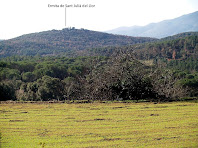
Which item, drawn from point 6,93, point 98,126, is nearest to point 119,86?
point 98,126

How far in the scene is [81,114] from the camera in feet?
37.0

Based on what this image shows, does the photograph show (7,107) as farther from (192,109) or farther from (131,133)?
(192,109)

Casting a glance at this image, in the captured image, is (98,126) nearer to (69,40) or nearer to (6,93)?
(6,93)

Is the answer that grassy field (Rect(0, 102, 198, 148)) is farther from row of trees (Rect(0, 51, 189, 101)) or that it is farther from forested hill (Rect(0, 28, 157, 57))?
forested hill (Rect(0, 28, 157, 57))

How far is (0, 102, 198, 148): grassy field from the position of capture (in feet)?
24.3

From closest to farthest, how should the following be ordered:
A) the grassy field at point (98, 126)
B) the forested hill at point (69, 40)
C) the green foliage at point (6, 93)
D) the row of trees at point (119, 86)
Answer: the grassy field at point (98, 126), the row of trees at point (119, 86), the green foliage at point (6, 93), the forested hill at point (69, 40)

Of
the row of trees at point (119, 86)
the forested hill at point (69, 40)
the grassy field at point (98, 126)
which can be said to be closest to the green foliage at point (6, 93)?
the row of trees at point (119, 86)

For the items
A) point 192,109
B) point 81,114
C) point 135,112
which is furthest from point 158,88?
point 81,114

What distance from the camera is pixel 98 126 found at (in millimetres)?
9133

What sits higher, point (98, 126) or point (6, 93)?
point (6, 93)

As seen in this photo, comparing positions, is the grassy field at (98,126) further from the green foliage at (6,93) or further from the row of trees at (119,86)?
the green foliage at (6,93)

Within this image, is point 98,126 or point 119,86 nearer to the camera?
point 98,126

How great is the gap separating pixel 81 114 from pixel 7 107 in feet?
15.0

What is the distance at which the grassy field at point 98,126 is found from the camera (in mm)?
7395
